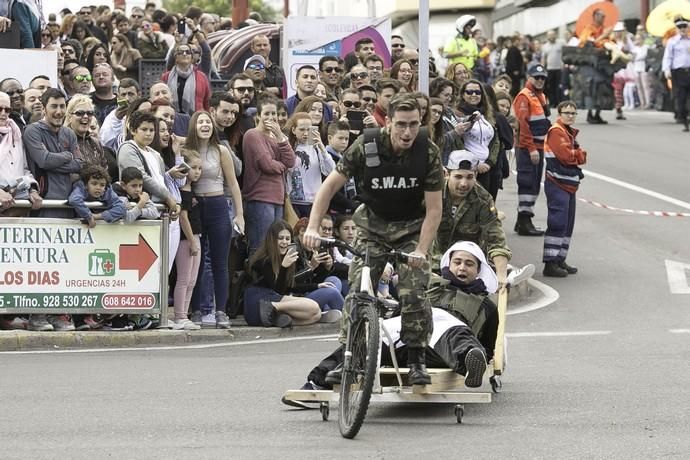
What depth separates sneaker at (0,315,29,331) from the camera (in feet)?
49.2

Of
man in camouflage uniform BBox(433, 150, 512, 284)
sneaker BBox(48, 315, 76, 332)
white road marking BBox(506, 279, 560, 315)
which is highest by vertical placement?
man in camouflage uniform BBox(433, 150, 512, 284)

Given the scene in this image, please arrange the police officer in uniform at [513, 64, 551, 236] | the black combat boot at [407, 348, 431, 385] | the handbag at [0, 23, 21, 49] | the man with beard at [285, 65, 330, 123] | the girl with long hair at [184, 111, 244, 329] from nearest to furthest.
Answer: the black combat boot at [407, 348, 431, 385]
the girl with long hair at [184, 111, 244, 329]
the man with beard at [285, 65, 330, 123]
the handbag at [0, 23, 21, 49]
the police officer in uniform at [513, 64, 551, 236]

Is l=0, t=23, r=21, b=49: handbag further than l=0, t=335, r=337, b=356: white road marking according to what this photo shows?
Yes

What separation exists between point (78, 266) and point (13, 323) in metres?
0.76

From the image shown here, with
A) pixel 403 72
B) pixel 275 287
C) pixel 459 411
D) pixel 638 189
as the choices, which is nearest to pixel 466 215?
pixel 459 411

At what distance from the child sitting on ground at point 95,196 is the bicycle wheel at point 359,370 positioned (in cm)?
568

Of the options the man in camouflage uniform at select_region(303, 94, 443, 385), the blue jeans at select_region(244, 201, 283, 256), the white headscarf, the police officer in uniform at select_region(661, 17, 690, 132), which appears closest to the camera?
the man in camouflage uniform at select_region(303, 94, 443, 385)

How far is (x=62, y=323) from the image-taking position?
15078 mm

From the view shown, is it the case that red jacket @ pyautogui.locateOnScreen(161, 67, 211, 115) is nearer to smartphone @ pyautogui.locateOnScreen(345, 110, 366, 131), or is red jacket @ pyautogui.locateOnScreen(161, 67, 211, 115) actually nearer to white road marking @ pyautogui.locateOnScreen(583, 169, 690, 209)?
smartphone @ pyautogui.locateOnScreen(345, 110, 366, 131)

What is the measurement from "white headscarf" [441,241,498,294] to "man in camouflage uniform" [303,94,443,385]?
910 millimetres

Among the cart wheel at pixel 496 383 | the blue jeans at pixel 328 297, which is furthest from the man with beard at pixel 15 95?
the cart wheel at pixel 496 383

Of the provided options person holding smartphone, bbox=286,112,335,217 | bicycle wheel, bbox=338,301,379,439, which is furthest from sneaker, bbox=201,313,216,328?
bicycle wheel, bbox=338,301,379,439

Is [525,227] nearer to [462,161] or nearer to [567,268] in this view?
[567,268]

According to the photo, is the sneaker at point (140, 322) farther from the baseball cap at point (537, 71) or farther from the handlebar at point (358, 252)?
the baseball cap at point (537, 71)
